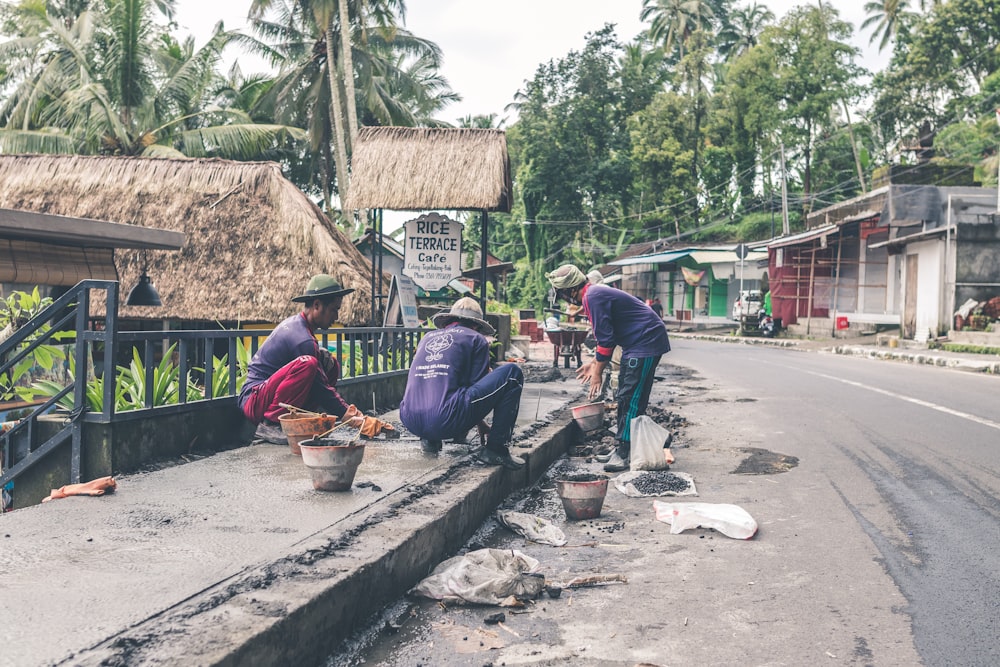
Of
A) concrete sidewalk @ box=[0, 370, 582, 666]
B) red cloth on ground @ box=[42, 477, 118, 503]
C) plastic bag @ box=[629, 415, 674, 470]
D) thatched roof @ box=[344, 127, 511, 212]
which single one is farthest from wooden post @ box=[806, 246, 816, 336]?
red cloth on ground @ box=[42, 477, 118, 503]

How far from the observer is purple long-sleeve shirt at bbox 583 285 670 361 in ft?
23.4

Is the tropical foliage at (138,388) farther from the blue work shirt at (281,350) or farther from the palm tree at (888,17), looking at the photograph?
the palm tree at (888,17)

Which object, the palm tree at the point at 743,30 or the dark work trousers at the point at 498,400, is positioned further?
the palm tree at the point at 743,30

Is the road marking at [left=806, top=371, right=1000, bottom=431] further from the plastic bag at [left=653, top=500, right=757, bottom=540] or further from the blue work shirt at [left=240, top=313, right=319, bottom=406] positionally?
the blue work shirt at [left=240, top=313, right=319, bottom=406]

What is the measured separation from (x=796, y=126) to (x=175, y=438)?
44.0m

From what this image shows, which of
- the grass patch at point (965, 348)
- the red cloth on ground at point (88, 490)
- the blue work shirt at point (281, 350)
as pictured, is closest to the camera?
the red cloth on ground at point (88, 490)

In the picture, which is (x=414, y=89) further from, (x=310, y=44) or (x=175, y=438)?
(x=175, y=438)

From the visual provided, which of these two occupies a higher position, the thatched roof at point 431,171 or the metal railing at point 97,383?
the thatched roof at point 431,171

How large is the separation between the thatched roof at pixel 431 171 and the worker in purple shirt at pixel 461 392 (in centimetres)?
488

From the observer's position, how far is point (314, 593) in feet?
10.3

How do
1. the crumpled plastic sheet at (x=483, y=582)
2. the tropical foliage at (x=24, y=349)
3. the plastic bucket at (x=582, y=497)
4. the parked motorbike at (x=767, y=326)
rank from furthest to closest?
the parked motorbike at (x=767, y=326) → the tropical foliage at (x=24, y=349) → the plastic bucket at (x=582, y=497) → the crumpled plastic sheet at (x=483, y=582)

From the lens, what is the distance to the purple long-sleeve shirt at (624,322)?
7.14m

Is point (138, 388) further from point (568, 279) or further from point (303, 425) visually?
point (568, 279)

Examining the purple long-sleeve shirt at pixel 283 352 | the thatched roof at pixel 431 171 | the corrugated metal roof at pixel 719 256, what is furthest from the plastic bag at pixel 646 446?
the corrugated metal roof at pixel 719 256
